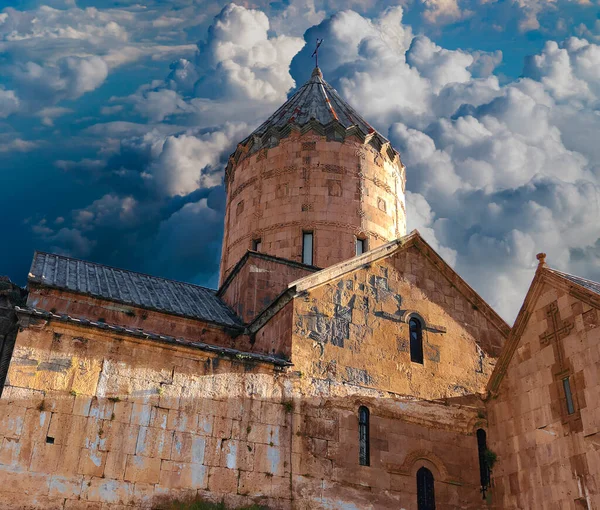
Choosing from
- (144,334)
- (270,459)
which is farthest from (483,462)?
(144,334)

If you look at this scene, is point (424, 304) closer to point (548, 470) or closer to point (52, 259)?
point (548, 470)

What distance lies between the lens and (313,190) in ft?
53.9

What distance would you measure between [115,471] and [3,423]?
164 centimetres

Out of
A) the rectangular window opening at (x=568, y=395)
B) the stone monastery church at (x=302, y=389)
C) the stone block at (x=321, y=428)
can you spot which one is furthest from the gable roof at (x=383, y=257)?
the rectangular window opening at (x=568, y=395)

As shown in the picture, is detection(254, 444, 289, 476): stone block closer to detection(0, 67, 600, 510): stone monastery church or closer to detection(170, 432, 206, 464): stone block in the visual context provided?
detection(0, 67, 600, 510): stone monastery church

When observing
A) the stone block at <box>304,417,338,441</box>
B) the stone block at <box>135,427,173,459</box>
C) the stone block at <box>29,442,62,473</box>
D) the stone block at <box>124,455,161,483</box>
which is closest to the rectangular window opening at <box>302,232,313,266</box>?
the stone block at <box>304,417,338,441</box>

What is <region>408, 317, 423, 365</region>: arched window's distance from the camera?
41.7 ft

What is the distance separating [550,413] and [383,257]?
4155 millimetres

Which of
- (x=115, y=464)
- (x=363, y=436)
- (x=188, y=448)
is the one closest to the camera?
(x=115, y=464)

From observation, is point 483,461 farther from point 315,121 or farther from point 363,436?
point 315,121

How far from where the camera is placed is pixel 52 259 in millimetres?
14453

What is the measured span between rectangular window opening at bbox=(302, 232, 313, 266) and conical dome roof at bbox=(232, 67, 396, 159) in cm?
273

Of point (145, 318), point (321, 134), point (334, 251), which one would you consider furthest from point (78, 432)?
point (321, 134)

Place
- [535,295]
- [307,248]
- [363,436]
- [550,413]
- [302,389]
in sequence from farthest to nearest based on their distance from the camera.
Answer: [307,248] < [535,295] < [363,436] < [302,389] < [550,413]
